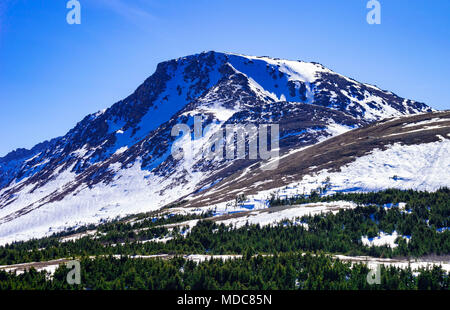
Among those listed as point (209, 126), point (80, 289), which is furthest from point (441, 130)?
point (209, 126)

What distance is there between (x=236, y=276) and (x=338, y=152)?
45155 mm

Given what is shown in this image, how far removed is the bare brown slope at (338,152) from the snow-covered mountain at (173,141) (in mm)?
16461

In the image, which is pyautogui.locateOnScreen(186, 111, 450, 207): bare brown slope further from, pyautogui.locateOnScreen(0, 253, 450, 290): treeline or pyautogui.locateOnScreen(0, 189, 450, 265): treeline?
pyautogui.locateOnScreen(0, 253, 450, 290): treeline

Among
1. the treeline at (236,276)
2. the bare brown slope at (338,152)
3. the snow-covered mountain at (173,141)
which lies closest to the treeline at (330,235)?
the treeline at (236,276)

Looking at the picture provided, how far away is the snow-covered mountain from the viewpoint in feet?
334

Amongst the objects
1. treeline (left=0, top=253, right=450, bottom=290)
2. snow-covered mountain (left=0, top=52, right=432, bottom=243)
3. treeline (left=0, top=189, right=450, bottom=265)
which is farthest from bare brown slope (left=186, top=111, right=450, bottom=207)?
treeline (left=0, top=253, right=450, bottom=290)

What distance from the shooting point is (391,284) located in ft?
69.1

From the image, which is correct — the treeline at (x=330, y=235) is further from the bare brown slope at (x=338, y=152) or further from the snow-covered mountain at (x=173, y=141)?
the snow-covered mountain at (x=173, y=141)

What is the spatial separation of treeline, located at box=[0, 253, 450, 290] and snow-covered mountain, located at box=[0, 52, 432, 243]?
→ 6192 centimetres

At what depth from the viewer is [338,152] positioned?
64.3 metres

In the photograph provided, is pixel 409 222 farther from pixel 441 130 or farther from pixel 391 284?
pixel 441 130

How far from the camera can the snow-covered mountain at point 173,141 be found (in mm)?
101812

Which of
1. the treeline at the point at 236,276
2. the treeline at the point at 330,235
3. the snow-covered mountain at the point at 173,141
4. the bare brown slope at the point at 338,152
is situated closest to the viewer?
the treeline at the point at 236,276
